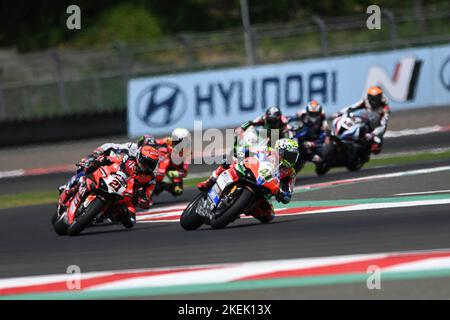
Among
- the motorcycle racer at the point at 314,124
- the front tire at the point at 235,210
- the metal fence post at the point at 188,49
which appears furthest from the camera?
the metal fence post at the point at 188,49

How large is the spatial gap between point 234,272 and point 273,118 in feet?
24.4

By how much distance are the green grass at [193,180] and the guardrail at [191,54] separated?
7.20 metres

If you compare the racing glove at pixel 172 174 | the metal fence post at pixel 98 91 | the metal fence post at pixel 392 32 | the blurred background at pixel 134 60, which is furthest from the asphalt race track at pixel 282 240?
the metal fence post at pixel 98 91

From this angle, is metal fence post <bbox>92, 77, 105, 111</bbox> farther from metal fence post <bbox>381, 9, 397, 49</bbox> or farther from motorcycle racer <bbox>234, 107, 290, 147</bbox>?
motorcycle racer <bbox>234, 107, 290, 147</bbox>

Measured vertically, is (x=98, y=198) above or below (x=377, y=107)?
below

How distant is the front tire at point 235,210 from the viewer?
1052 centimetres

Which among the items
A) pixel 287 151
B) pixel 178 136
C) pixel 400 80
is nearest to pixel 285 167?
pixel 287 151

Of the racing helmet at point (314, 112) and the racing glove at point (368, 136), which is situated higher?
the racing helmet at point (314, 112)

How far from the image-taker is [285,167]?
1100 centimetres

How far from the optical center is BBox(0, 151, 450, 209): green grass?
17531mm

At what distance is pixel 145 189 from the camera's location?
11906mm

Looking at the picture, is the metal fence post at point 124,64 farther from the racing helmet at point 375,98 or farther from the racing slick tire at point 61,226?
the racing slick tire at point 61,226

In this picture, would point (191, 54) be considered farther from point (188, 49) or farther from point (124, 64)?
point (124, 64)

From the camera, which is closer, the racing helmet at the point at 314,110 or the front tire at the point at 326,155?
the front tire at the point at 326,155
